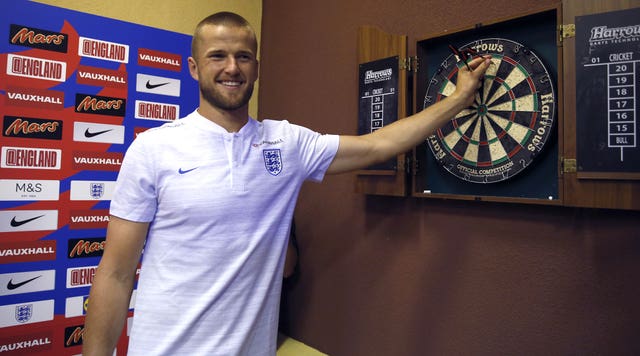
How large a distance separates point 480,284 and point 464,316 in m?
0.14

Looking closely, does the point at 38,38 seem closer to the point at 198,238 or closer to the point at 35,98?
the point at 35,98

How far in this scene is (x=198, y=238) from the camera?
1.13 m

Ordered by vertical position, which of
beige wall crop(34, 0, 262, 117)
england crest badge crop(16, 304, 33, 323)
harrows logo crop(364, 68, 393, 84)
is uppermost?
beige wall crop(34, 0, 262, 117)

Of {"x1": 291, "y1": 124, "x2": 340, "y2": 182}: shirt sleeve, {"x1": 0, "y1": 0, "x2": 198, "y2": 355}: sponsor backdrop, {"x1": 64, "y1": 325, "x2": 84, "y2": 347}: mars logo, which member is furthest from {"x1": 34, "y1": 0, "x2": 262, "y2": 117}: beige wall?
{"x1": 64, "y1": 325, "x2": 84, "y2": 347}: mars logo

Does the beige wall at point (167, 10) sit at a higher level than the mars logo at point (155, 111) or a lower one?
higher

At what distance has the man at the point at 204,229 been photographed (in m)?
1.12

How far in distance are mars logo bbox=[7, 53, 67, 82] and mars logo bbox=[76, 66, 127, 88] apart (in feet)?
0.25

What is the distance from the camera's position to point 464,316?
1497 mm

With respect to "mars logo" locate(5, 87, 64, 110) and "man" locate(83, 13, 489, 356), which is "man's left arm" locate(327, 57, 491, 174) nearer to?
"man" locate(83, 13, 489, 356)

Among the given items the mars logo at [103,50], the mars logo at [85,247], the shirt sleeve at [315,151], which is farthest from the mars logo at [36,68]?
the shirt sleeve at [315,151]

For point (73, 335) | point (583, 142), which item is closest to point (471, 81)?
point (583, 142)

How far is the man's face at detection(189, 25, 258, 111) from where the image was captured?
1.19m

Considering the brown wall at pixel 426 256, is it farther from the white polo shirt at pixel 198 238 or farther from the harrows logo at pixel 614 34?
the white polo shirt at pixel 198 238

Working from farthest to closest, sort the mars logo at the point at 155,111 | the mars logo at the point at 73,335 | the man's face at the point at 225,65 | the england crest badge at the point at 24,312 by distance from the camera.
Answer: the mars logo at the point at 155,111 → the mars logo at the point at 73,335 → the england crest badge at the point at 24,312 → the man's face at the point at 225,65
